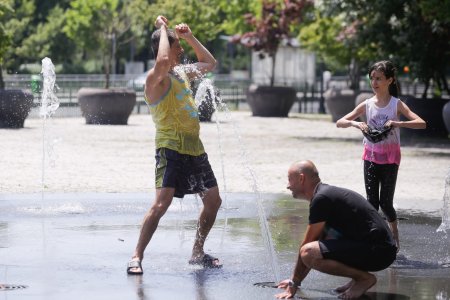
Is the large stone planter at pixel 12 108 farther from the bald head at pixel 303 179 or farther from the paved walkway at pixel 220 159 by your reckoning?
the bald head at pixel 303 179

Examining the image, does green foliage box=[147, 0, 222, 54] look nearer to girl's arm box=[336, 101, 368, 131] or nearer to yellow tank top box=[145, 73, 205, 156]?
girl's arm box=[336, 101, 368, 131]

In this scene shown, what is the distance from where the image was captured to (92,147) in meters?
20.2

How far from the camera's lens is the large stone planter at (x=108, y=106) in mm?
27828

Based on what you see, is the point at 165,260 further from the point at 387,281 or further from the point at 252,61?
the point at 252,61

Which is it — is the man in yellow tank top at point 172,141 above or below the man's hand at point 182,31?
below

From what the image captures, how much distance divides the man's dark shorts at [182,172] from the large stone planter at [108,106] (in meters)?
19.9

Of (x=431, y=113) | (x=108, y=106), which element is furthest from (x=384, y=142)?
Answer: (x=108, y=106)

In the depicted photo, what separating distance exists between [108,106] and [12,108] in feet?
10.5

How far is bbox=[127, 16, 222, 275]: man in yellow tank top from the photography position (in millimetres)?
7801

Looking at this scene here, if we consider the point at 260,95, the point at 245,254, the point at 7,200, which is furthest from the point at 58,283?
the point at 260,95

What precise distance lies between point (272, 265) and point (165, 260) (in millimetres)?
852

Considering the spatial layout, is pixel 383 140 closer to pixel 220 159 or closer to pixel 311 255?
pixel 311 255

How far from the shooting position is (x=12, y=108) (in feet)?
82.8

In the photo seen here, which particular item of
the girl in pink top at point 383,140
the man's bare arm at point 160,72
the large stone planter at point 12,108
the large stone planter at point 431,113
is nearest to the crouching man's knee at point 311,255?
the man's bare arm at point 160,72
